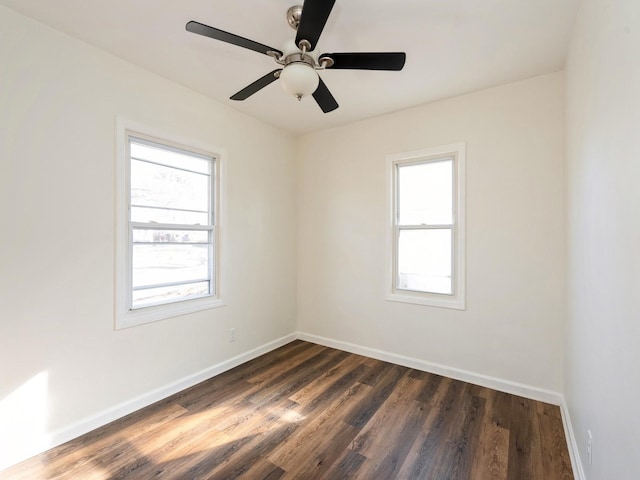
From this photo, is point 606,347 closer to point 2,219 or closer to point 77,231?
point 77,231

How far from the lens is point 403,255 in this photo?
10.5 ft

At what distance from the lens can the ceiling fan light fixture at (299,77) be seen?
5.38 feet

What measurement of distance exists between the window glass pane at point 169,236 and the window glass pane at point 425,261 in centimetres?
208

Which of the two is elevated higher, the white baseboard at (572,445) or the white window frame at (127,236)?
the white window frame at (127,236)

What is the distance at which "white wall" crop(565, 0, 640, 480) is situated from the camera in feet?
3.14

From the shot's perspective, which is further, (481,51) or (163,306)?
(163,306)

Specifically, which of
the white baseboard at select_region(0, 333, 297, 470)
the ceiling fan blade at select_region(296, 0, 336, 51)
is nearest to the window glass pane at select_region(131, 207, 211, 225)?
the white baseboard at select_region(0, 333, 297, 470)

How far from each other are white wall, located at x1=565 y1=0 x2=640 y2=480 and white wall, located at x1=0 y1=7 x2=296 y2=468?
280 centimetres

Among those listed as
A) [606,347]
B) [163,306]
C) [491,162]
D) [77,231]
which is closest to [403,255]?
[491,162]

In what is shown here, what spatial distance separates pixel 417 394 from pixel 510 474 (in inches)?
35.3

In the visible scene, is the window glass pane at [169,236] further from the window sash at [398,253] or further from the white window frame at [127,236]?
the window sash at [398,253]

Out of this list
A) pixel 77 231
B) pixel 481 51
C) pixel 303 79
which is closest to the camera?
pixel 303 79

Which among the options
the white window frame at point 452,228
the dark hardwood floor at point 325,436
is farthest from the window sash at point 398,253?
the dark hardwood floor at point 325,436

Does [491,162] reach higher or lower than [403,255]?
higher
